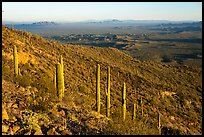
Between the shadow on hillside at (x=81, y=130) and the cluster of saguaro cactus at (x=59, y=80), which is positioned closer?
the shadow on hillside at (x=81, y=130)

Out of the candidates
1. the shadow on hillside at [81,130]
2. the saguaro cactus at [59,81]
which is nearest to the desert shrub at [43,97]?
the saguaro cactus at [59,81]

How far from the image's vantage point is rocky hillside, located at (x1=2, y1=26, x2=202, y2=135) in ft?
29.7

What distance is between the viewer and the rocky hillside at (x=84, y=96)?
9.05 meters

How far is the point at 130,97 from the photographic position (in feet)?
75.5

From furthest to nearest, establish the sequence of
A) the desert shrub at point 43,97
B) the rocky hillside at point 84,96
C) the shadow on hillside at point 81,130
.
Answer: the desert shrub at point 43,97 → the rocky hillside at point 84,96 → the shadow on hillside at point 81,130

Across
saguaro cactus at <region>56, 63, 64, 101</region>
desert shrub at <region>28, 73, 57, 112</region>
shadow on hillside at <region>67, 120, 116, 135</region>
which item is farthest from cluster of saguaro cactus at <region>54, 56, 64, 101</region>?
shadow on hillside at <region>67, 120, 116, 135</region>

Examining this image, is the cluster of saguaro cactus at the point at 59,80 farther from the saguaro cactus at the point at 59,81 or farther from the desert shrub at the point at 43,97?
the desert shrub at the point at 43,97

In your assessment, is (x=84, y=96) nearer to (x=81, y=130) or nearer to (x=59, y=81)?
(x=59, y=81)

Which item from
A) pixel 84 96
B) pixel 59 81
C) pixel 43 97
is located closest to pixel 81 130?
pixel 43 97

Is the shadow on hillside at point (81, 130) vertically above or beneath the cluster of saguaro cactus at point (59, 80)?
beneath

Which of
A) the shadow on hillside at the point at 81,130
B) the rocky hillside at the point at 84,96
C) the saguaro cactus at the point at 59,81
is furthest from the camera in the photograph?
the saguaro cactus at the point at 59,81

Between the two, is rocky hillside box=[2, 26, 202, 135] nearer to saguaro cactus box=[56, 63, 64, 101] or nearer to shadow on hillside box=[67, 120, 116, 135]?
shadow on hillside box=[67, 120, 116, 135]

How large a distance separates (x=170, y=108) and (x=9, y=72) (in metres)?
14.5

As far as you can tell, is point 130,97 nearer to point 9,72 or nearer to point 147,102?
point 147,102
